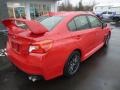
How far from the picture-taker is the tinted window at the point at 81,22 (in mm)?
4526

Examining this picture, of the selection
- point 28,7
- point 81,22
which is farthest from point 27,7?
point 81,22

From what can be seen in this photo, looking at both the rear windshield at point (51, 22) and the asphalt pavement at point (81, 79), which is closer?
the asphalt pavement at point (81, 79)

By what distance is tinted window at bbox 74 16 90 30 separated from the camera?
14.8ft

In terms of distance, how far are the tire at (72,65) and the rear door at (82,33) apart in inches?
11.1

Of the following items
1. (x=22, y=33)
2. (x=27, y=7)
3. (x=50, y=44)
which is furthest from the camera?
(x=27, y=7)

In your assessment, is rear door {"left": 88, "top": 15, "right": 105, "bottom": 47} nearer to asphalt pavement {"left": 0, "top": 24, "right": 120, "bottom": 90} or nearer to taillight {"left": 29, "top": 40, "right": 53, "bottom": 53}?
asphalt pavement {"left": 0, "top": 24, "right": 120, "bottom": 90}

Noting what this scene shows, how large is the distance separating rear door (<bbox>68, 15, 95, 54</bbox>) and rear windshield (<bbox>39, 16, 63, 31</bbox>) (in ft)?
1.10

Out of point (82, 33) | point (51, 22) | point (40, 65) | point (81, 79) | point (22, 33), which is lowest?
point (81, 79)

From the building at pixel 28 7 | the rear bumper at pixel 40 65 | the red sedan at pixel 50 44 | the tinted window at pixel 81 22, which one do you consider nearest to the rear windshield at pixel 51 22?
the red sedan at pixel 50 44

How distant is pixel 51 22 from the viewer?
4199mm

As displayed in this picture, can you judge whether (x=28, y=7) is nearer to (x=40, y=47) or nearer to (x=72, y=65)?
(x=72, y=65)

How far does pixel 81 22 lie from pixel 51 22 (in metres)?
0.97

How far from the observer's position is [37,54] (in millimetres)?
3365

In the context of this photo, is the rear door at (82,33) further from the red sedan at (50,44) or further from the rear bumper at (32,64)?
the rear bumper at (32,64)
